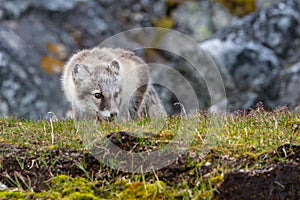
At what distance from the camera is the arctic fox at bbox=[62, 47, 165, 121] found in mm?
9430

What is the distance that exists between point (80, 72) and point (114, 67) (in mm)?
568

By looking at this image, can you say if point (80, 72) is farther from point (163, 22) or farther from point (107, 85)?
point (163, 22)

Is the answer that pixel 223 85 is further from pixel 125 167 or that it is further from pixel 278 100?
pixel 125 167

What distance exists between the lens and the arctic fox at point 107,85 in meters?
9.43

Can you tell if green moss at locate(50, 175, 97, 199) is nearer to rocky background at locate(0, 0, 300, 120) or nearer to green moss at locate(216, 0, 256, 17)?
rocky background at locate(0, 0, 300, 120)

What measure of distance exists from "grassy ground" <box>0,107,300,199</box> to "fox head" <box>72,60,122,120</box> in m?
2.00

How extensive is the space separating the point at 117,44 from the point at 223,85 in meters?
3.45

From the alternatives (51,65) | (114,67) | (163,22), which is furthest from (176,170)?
(163,22)

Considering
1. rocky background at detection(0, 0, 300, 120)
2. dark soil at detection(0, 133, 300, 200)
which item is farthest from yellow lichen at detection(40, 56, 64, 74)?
dark soil at detection(0, 133, 300, 200)

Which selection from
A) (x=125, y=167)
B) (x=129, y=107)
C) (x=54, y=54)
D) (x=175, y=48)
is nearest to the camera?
(x=125, y=167)

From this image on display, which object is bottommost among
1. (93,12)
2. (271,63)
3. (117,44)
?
(271,63)

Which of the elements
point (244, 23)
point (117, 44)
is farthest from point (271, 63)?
point (117, 44)

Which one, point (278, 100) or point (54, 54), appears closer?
point (278, 100)

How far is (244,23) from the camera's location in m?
17.3
